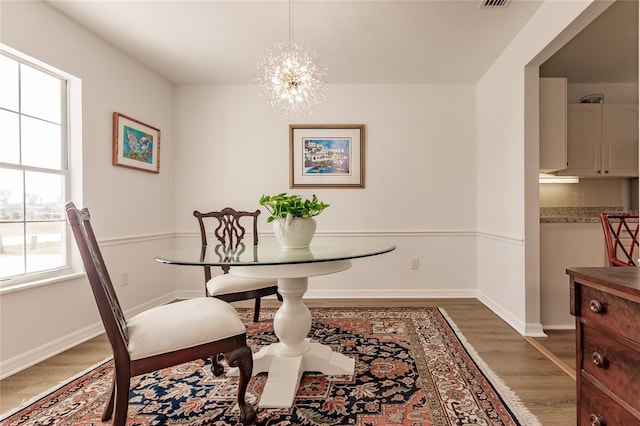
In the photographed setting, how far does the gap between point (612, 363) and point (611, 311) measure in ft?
0.54

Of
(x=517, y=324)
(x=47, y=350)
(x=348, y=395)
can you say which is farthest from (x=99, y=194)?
(x=517, y=324)

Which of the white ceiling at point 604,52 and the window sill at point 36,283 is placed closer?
the window sill at point 36,283

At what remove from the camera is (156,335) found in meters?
1.44

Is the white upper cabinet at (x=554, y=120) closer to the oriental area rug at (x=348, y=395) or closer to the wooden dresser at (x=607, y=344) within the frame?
the oriental area rug at (x=348, y=395)

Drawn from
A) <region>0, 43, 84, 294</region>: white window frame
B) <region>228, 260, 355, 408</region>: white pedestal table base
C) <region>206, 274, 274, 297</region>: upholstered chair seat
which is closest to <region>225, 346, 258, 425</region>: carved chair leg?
<region>228, 260, 355, 408</region>: white pedestal table base

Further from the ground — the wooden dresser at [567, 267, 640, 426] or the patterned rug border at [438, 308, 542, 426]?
the wooden dresser at [567, 267, 640, 426]

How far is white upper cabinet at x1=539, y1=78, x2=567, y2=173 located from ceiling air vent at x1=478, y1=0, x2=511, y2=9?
85 cm

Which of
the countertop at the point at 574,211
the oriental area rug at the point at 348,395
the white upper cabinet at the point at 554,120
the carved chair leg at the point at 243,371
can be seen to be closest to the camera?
the carved chair leg at the point at 243,371

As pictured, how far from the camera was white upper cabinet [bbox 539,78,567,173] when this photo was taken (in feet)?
9.81

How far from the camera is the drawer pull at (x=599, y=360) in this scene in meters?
1.11

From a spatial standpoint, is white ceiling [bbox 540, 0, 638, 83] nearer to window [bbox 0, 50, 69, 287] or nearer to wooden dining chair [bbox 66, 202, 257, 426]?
wooden dining chair [bbox 66, 202, 257, 426]

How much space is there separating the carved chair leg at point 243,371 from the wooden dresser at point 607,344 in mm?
1276

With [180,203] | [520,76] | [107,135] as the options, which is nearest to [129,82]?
[107,135]

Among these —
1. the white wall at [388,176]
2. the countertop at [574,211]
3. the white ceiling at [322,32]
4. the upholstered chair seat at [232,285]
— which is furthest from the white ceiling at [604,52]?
the upholstered chair seat at [232,285]
